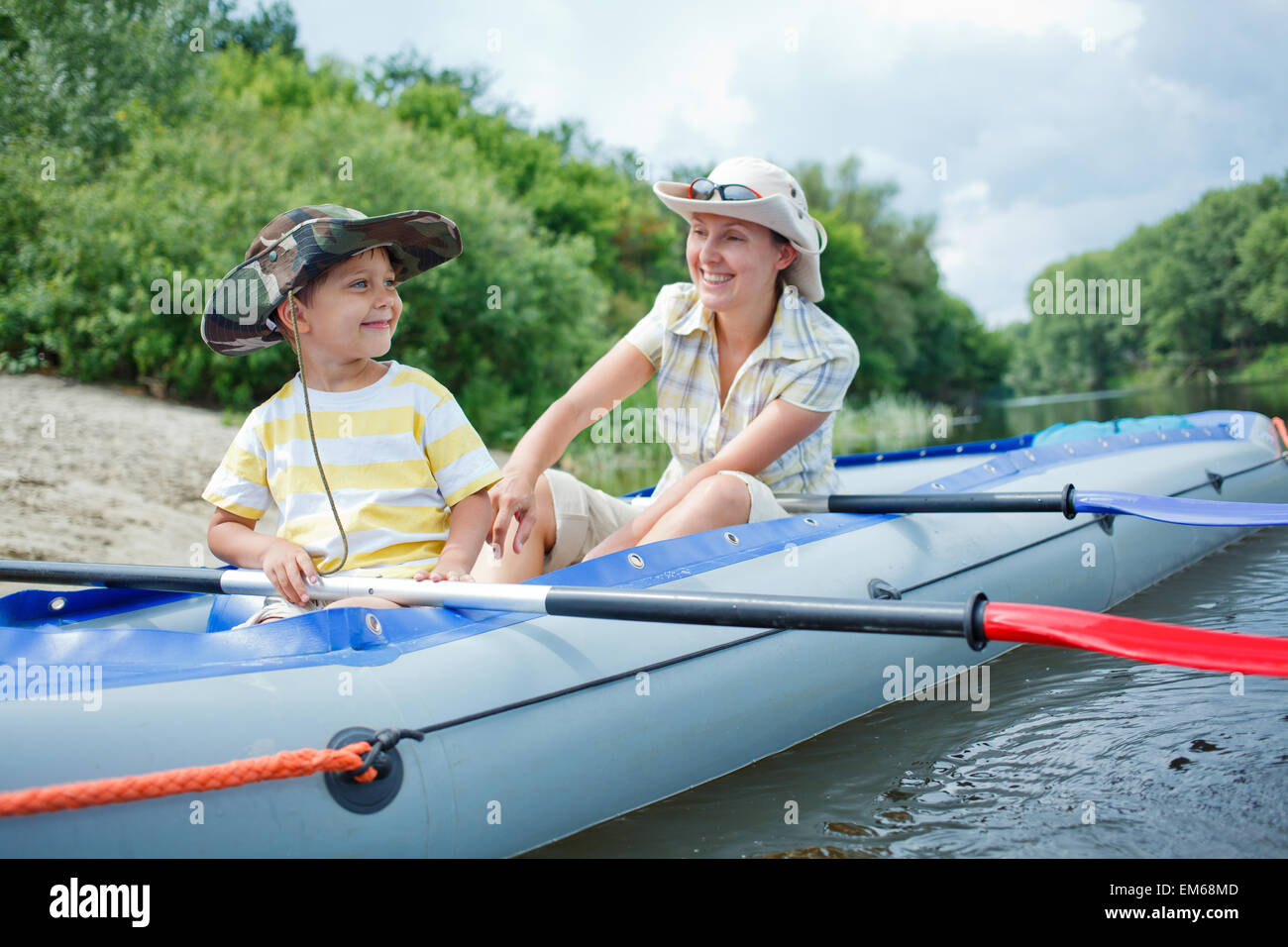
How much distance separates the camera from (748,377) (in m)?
3.04

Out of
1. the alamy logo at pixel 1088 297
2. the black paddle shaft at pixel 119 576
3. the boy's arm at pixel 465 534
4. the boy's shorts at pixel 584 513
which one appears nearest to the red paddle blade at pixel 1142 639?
the boy's arm at pixel 465 534

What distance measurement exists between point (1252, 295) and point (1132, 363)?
14.3 metres

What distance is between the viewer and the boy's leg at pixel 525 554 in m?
2.56

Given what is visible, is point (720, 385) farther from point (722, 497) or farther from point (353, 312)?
point (353, 312)

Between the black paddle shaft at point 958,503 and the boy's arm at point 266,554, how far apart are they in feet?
5.12

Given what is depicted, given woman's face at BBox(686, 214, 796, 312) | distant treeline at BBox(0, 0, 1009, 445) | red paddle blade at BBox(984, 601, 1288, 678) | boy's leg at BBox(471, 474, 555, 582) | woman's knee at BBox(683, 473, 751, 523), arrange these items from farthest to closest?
1. distant treeline at BBox(0, 0, 1009, 445)
2. woman's face at BBox(686, 214, 796, 312)
3. woman's knee at BBox(683, 473, 751, 523)
4. boy's leg at BBox(471, 474, 555, 582)
5. red paddle blade at BBox(984, 601, 1288, 678)

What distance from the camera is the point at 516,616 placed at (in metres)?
2.12

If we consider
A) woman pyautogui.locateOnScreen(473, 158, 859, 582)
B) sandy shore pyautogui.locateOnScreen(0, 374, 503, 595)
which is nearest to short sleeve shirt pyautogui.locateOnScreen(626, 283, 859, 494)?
woman pyautogui.locateOnScreen(473, 158, 859, 582)

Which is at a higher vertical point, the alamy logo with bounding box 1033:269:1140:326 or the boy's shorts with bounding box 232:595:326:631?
the alamy logo with bounding box 1033:269:1140:326

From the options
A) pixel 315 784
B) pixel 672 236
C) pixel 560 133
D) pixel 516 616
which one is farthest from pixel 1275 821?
pixel 560 133

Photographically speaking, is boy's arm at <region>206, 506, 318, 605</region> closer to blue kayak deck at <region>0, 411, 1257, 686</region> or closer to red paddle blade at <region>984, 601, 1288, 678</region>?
blue kayak deck at <region>0, 411, 1257, 686</region>

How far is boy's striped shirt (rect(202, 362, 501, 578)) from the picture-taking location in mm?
2223

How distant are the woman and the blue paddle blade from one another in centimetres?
74
